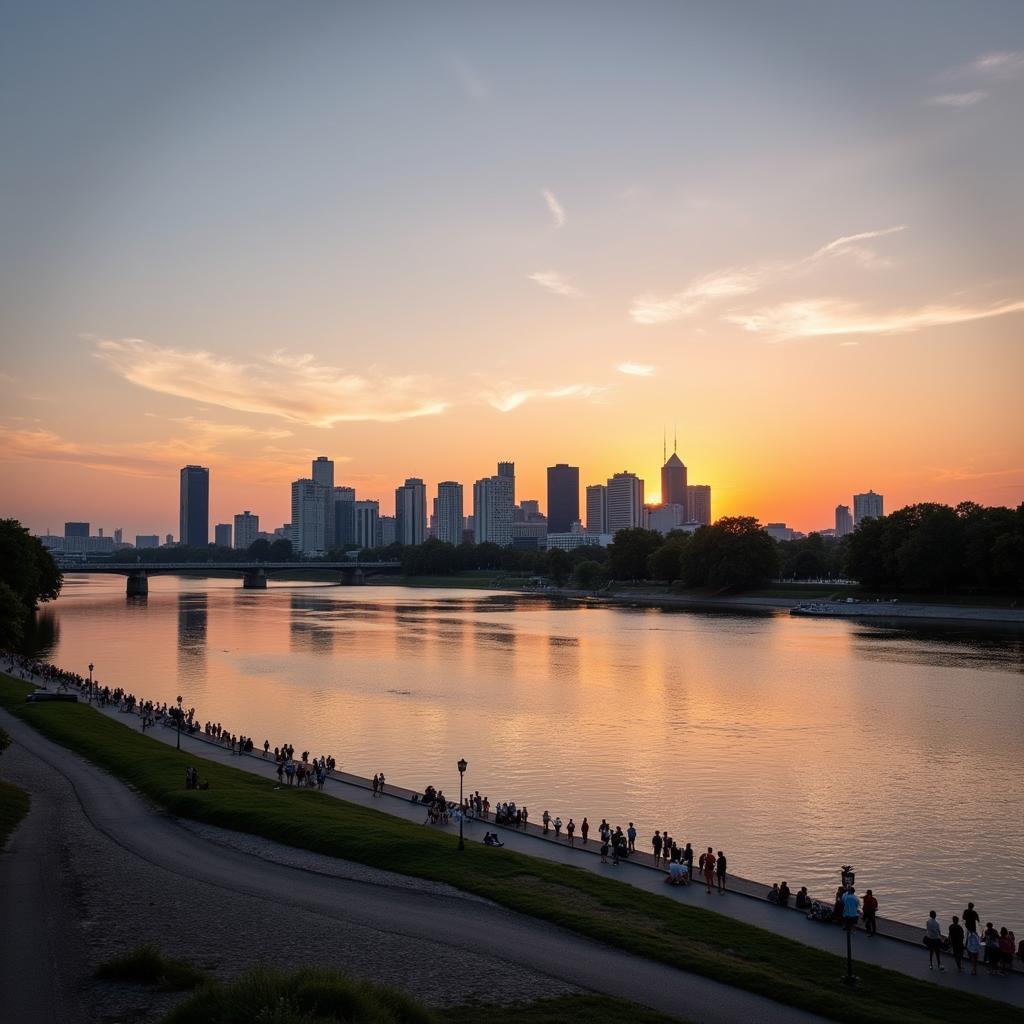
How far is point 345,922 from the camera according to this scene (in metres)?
20.2

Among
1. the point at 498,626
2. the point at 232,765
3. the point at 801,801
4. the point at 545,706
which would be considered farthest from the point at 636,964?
the point at 498,626

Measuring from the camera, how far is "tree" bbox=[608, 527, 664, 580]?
624 ft

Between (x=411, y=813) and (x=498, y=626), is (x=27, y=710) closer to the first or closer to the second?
(x=411, y=813)

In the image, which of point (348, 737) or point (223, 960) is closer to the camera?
point (223, 960)

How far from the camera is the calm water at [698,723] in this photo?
29812 mm

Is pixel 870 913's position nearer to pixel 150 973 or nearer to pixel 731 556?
pixel 150 973

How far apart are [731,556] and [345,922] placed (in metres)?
142

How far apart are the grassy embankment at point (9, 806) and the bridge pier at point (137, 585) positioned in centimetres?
15437

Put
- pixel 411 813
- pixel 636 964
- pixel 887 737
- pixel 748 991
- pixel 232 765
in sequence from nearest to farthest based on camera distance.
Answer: pixel 748 991 < pixel 636 964 < pixel 411 813 < pixel 232 765 < pixel 887 737

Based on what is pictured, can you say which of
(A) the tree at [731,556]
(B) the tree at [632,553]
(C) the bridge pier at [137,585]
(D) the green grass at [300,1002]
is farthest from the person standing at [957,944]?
(C) the bridge pier at [137,585]

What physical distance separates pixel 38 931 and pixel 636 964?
38.2ft

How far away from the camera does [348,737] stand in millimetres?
47469

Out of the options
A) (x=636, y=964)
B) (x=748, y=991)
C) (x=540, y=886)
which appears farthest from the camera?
(x=540, y=886)

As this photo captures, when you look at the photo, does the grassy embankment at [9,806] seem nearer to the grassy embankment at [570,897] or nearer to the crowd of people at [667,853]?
the grassy embankment at [570,897]
